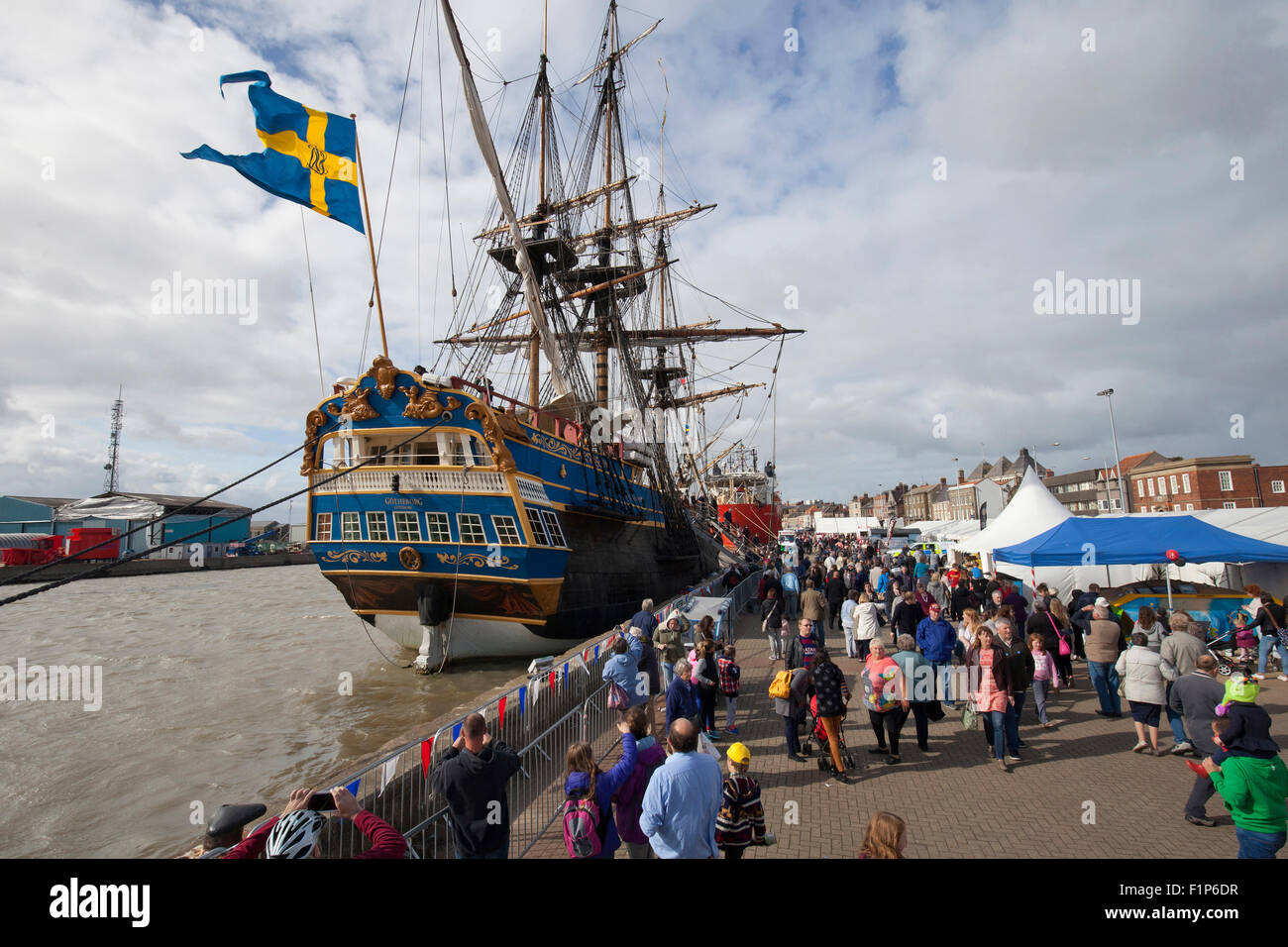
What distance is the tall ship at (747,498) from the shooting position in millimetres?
44850

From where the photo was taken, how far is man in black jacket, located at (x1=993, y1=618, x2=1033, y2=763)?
6.10 m

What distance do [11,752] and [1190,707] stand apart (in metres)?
15.3

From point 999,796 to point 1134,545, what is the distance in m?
8.33

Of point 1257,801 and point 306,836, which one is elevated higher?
point 306,836

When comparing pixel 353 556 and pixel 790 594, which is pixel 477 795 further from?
pixel 790 594

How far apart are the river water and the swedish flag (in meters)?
7.86

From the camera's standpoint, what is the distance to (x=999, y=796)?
209 inches

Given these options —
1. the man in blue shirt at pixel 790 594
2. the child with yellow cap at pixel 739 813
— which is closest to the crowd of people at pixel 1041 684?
the child with yellow cap at pixel 739 813

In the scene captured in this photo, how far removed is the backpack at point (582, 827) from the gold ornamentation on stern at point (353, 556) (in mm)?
10636

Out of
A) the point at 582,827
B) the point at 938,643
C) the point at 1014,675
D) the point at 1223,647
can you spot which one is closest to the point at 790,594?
the point at 938,643

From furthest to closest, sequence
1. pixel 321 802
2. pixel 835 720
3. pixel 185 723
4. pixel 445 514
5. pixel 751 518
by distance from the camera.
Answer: pixel 751 518, pixel 445 514, pixel 185 723, pixel 835 720, pixel 321 802
